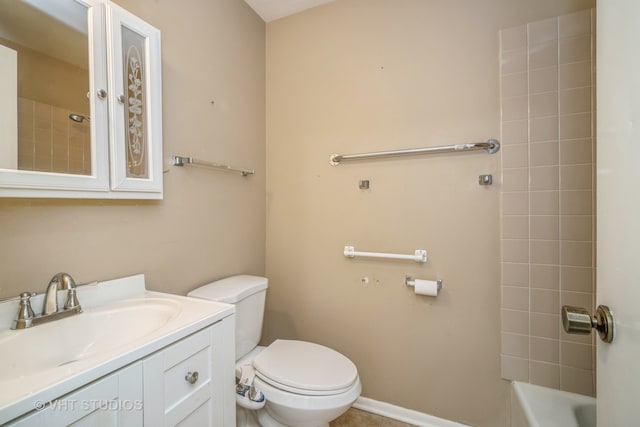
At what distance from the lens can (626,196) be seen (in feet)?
1.69

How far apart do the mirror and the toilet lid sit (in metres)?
1.03

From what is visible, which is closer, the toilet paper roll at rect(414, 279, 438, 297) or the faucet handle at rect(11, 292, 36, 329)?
the faucet handle at rect(11, 292, 36, 329)

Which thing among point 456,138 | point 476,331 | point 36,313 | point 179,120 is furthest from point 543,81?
point 36,313

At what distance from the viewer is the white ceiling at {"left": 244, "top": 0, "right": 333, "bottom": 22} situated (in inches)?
67.2

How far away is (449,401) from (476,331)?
0.40m

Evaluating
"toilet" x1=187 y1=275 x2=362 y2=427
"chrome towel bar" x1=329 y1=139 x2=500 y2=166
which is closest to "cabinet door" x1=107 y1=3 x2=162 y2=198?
"toilet" x1=187 y1=275 x2=362 y2=427

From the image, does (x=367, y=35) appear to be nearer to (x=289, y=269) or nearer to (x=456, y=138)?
(x=456, y=138)

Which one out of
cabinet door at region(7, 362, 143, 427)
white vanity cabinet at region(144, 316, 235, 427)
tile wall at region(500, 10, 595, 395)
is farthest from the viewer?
tile wall at region(500, 10, 595, 395)

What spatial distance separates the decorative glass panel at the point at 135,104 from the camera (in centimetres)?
103

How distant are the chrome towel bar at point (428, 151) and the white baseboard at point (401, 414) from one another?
1.39 metres

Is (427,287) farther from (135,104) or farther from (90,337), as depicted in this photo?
(135,104)

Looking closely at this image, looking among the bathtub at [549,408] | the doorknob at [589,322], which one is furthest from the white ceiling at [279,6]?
the bathtub at [549,408]

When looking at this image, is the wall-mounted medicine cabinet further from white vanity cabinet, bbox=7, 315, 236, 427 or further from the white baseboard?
the white baseboard

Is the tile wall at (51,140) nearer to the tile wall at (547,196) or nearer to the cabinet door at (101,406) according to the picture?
the cabinet door at (101,406)
